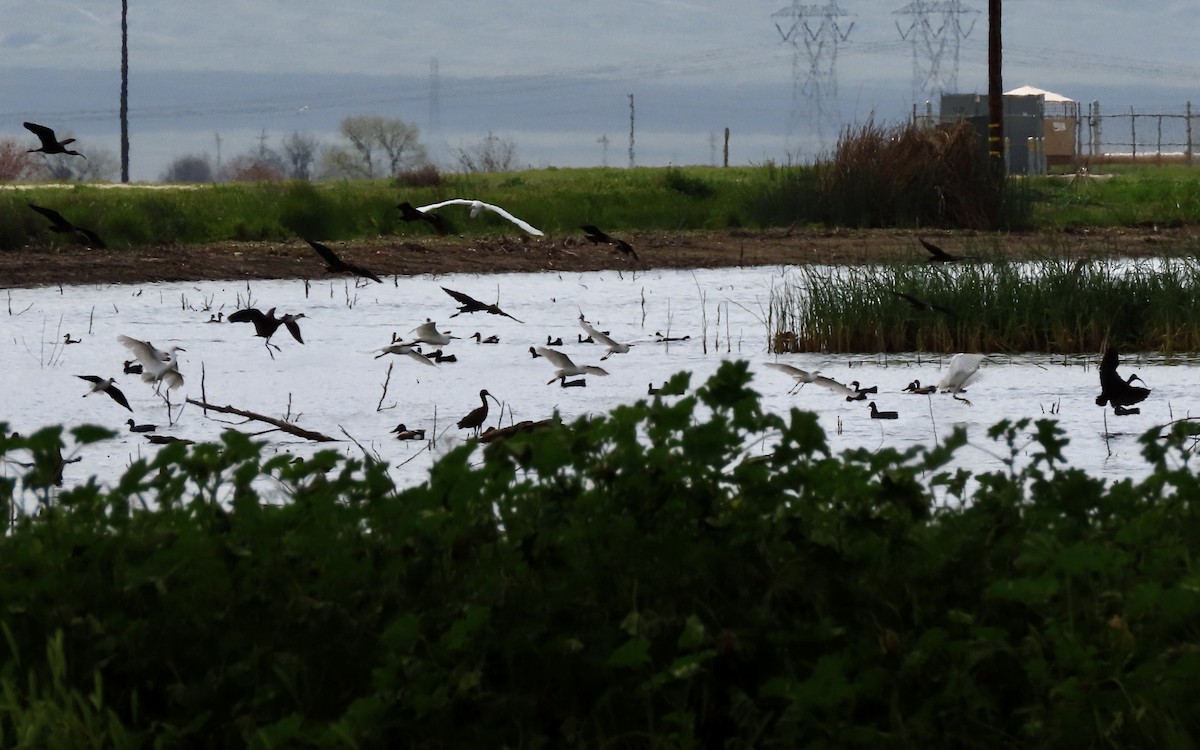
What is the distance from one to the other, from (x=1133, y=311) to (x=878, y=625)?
506cm

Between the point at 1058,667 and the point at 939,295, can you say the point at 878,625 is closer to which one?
the point at 1058,667

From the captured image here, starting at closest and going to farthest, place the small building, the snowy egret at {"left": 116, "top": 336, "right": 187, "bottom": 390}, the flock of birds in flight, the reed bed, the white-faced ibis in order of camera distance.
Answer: the flock of birds in flight
the white-faced ibis
the snowy egret at {"left": 116, "top": 336, "right": 187, "bottom": 390}
the reed bed
the small building

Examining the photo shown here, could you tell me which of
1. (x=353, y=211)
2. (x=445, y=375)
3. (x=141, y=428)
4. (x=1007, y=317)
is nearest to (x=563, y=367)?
(x=445, y=375)

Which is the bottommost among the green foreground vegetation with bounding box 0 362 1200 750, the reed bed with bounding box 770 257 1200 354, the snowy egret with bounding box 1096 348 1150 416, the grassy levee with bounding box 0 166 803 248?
the green foreground vegetation with bounding box 0 362 1200 750

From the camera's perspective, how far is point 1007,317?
260 inches

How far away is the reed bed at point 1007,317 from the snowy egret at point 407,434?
8.53 feet

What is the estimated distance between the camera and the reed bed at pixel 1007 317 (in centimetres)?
646

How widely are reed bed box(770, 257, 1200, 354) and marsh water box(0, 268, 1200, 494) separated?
0.22 metres

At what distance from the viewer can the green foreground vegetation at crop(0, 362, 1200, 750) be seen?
6.41 feet

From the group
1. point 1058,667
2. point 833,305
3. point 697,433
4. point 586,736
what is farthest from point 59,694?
point 833,305

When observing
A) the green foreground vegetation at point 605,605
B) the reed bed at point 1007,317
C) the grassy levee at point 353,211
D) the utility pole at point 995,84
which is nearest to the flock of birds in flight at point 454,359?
the reed bed at point 1007,317

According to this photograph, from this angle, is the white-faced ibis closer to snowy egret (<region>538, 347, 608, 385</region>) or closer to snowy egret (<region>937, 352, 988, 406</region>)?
snowy egret (<region>538, 347, 608, 385</region>)

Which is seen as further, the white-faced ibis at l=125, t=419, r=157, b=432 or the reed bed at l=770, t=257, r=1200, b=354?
the reed bed at l=770, t=257, r=1200, b=354

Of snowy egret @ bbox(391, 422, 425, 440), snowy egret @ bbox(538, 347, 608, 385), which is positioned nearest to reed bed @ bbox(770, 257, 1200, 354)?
snowy egret @ bbox(538, 347, 608, 385)
